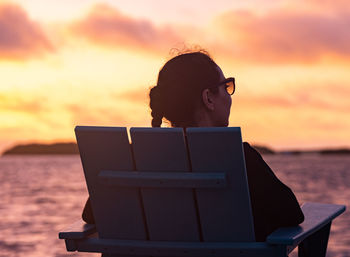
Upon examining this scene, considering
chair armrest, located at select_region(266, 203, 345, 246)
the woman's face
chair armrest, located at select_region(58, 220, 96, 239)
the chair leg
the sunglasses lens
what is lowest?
the chair leg

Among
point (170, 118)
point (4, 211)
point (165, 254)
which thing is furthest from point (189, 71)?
point (4, 211)

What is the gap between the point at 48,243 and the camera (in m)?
11.9

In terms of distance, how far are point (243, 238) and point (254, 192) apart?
0.20 metres

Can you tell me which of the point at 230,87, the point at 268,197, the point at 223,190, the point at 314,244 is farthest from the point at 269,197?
the point at 314,244

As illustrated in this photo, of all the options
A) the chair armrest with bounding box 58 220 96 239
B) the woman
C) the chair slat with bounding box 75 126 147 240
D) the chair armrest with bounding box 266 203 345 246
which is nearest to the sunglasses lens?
the woman

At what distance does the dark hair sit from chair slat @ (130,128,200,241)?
0.24m

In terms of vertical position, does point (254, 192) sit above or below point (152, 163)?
below

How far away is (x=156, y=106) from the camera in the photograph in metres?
2.72

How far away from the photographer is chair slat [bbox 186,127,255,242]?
2.40m

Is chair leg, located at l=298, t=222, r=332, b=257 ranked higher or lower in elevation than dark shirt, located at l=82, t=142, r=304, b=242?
lower

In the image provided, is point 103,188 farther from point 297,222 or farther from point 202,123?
point 297,222

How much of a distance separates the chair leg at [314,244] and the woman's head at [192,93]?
0.88m

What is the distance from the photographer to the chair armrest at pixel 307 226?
2.40 meters

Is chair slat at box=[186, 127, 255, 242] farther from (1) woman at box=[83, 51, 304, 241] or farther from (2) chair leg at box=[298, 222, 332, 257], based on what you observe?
(2) chair leg at box=[298, 222, 332, 257]
